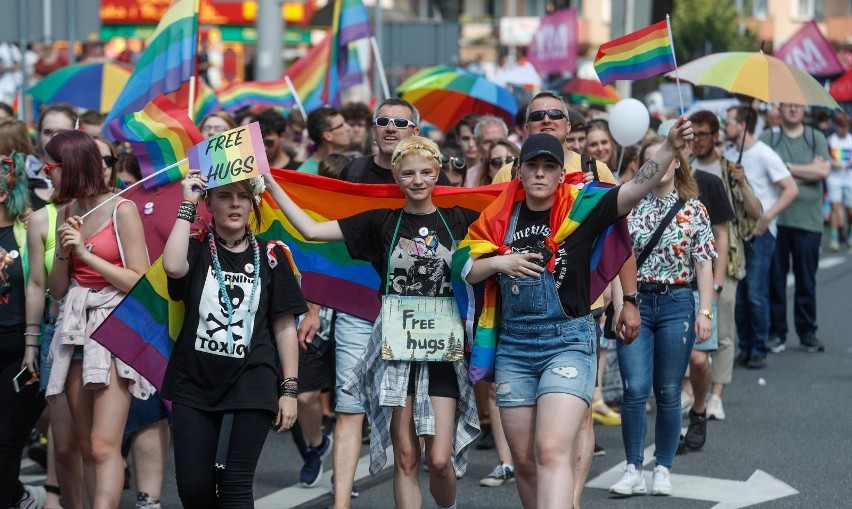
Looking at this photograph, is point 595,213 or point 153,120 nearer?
point 595,213

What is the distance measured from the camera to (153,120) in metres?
7.69

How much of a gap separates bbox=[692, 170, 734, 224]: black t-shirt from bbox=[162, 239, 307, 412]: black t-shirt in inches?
142

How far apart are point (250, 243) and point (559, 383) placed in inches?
54.0

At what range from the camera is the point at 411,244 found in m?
6.54

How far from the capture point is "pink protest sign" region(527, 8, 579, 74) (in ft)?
66.8

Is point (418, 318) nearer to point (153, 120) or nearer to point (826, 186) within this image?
point (153, 120)

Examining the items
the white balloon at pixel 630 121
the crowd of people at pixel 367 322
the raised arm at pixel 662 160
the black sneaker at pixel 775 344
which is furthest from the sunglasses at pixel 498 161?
the black sneaker at pixel 775 344

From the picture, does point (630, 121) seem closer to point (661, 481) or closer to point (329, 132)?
point (661, 481)

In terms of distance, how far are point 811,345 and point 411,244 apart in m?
7.20

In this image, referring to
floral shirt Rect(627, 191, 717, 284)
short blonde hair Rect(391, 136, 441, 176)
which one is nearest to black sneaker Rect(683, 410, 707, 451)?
floral shirt Rect(627, 191, 717, 284)

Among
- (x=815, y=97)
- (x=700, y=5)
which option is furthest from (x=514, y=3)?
(x=815, y=97)

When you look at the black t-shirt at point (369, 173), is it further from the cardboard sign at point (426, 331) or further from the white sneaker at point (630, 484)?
the white sneaker at point (630, 484)

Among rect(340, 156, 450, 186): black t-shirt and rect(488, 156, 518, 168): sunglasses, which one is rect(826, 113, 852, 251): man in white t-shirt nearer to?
rect(488, 156, 518, 168): sunglasses

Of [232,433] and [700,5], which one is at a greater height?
[700,5]
